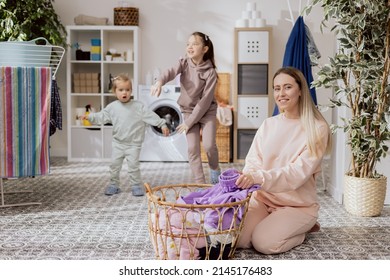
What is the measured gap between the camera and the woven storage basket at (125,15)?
5.95 metres

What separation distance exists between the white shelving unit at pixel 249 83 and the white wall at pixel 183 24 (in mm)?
372

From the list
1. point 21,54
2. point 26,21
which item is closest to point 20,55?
point 21,54

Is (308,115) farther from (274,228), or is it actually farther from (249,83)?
(249,83)

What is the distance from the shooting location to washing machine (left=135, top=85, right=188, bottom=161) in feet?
19.4

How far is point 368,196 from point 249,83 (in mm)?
2792

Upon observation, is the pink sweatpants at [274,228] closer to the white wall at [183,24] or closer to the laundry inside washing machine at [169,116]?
the laundry inside washing machine at [169,116]

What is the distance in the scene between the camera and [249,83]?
5.95 meters

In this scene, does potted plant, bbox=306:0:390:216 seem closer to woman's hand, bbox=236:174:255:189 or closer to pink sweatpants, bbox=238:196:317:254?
pink sweatpants, bbox=238:196:317:254

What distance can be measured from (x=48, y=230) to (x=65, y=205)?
0.64m

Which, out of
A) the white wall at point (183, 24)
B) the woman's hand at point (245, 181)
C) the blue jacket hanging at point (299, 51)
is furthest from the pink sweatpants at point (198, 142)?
the white wall at point (183, 24)

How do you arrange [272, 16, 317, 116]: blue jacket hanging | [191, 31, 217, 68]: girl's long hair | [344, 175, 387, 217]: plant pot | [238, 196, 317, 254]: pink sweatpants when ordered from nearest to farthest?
[238, 196, 317, 254]: pink sweatpants → [344, 175, 387, 217]: plant pot → [191, 31, 217, 68]: girl's long hair → [272, 16, 317, 116]: blue jacket hanging

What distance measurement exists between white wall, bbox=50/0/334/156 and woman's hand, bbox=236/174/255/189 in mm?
3979

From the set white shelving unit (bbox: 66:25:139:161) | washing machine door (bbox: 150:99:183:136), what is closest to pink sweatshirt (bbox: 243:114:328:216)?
washing machine door (bbox: 150:99:183:136)
